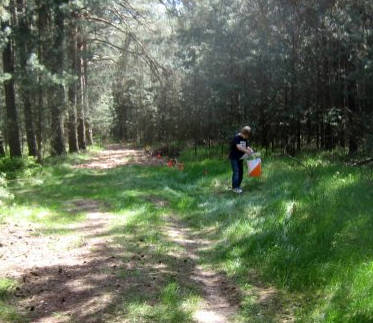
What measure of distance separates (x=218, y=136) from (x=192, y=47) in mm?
4477

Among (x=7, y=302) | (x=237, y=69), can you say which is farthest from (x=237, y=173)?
(x=237, y=69)

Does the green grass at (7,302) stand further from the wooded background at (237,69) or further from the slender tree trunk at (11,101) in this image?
the slender tree trunk at (11,101)

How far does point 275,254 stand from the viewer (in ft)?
23.3

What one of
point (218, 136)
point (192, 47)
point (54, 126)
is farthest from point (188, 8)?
point (54, 126)

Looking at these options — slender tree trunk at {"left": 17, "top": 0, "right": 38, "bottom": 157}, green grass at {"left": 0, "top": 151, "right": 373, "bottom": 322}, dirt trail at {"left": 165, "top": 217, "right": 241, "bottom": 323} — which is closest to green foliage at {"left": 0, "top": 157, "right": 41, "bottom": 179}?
green grass at {"left": 0, "top": 151, "right": 373, "bottom": 322}

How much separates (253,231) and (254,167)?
4.71 meters

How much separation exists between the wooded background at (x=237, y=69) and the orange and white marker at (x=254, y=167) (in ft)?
12.0

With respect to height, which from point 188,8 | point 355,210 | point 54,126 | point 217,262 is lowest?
point 217,262

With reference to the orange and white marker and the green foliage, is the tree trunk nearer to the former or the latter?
the green foliage

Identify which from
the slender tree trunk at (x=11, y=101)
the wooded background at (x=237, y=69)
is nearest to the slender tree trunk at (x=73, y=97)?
the wooded background at (x=237, y=69)

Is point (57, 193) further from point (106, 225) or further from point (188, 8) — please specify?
point (188, 8)

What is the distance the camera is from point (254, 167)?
13062 mm

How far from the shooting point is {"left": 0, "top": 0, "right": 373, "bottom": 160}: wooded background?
17.7 m

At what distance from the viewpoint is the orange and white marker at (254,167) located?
511 inches
